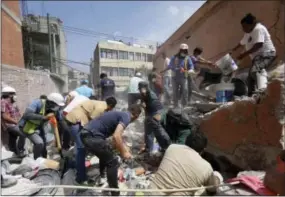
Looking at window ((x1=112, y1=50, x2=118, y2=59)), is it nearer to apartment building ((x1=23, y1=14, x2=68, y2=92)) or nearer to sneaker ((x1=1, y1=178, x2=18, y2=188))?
sneaker ((x1=1, y1=178, x2=18, y2=188))

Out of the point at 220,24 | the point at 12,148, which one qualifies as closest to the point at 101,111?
the point at 12,148

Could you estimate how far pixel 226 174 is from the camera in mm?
3895

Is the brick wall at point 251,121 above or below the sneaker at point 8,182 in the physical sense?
above

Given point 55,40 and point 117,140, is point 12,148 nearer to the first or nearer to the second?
point 117,140

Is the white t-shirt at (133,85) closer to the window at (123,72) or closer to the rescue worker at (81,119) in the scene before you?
the rescue worker at (81,119)

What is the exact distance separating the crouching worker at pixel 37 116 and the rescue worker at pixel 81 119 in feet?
2.41

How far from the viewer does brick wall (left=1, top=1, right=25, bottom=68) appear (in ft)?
33.0

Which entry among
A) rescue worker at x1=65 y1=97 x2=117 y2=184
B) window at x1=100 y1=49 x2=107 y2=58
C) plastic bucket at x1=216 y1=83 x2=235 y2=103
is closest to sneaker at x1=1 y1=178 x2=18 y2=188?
rescue worker at x1=65 y1=97 x2=117 y2=184

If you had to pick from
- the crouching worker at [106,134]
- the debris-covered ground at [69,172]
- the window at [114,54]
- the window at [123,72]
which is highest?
the window at [114,54]

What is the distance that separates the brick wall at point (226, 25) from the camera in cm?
528

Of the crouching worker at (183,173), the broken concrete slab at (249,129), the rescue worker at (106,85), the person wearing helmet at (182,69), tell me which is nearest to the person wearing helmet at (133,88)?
the rescue worker at (106,85)

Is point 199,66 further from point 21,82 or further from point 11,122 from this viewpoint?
point 21,82

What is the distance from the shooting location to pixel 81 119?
12.2 ft

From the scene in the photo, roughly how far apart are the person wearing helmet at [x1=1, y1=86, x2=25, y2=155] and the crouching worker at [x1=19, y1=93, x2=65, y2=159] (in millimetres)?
455
